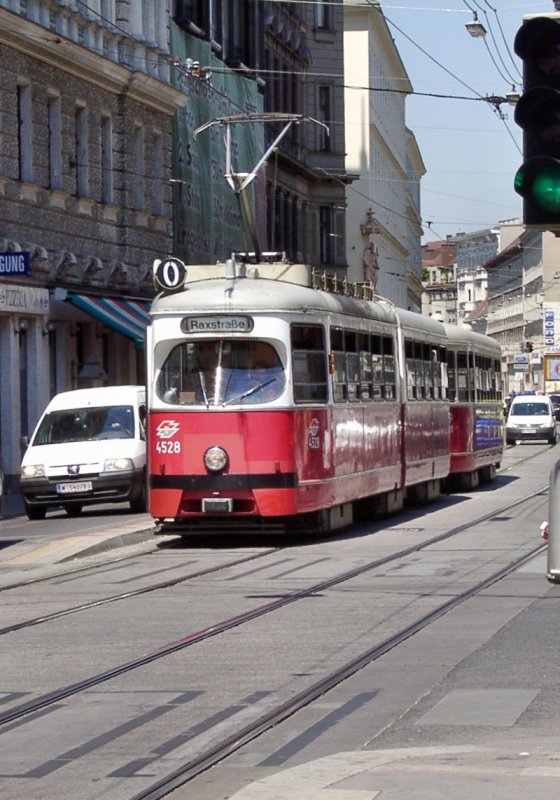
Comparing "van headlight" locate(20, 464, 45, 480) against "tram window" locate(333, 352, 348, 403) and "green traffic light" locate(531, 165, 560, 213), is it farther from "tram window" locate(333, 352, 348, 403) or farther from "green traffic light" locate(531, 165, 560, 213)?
"green traffic light" locate(531, 165, 560, 213)

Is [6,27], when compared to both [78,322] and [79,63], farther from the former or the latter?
[78,322]

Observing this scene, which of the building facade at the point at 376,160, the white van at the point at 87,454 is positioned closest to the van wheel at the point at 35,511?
the white van at the point at 87,454

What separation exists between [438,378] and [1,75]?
9.74 metres

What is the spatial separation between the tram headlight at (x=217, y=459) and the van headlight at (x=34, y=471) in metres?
7.35

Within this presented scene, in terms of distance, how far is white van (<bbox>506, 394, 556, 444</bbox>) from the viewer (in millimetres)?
69375

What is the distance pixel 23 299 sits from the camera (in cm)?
3719

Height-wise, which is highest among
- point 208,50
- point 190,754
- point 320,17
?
point 320,17

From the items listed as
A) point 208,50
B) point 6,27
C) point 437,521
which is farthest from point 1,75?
point 208,50

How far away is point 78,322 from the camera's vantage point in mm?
41750

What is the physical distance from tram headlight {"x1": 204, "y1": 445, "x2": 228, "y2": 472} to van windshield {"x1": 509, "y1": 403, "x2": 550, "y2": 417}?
4836 centimetres

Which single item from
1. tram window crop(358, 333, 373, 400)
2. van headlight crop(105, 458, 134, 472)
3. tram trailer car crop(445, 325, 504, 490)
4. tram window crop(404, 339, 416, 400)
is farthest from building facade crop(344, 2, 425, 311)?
tram window crop(358, 333, 373, 400)

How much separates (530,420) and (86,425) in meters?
41.2

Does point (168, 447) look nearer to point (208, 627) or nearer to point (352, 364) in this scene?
point (352, 364)

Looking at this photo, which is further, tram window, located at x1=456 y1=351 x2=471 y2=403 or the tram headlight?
tram window, located at x1=456 y1=351 x2=471 y2=403
